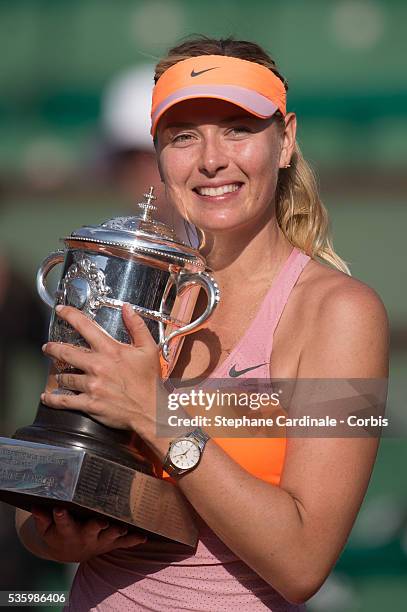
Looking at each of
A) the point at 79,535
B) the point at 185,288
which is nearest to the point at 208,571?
the point at 79,535

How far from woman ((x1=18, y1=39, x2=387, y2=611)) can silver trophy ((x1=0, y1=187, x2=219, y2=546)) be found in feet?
0.17

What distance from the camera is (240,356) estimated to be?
1.84 m

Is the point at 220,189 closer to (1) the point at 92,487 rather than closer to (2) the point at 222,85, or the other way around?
(2) the point at 222,85

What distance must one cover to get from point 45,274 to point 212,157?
360mm

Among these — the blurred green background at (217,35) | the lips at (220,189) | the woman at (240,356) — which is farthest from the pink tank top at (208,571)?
the blurred green background at (217,35)

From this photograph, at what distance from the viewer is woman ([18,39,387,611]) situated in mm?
1669

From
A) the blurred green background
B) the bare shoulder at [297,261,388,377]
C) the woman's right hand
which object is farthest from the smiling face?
the blurred green background

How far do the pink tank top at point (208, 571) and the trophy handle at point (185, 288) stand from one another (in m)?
0.11

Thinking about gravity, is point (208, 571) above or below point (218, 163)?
below

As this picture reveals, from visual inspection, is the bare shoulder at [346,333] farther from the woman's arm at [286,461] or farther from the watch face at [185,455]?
the watch face at [185,455]

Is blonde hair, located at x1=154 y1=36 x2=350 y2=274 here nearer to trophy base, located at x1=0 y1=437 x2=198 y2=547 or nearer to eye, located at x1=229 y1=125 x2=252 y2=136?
eye, located at x1=229 y1=125 x2=252 y2=136

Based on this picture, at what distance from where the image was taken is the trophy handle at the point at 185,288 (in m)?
1.73

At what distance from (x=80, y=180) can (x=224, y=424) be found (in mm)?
3945

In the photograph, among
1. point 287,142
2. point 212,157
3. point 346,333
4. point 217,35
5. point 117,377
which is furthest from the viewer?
point 217,35
